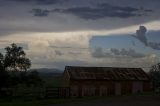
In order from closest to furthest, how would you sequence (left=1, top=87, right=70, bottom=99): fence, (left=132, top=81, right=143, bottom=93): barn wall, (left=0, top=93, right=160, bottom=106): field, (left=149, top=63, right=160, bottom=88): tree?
1. (left=0, top=93, right=160, bottom=106): field
2. (left=1, top=87, right=70, bottom=99): fence
3. (left=149, top=63, right=160, bottom=88): tree
4. (left=132, top=81, right=143, bottom=93): barn wall

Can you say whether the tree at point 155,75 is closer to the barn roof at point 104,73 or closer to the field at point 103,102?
the barn roof at point 104,73

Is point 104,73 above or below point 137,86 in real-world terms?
above

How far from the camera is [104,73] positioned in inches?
2795

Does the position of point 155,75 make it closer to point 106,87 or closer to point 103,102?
point 106,87

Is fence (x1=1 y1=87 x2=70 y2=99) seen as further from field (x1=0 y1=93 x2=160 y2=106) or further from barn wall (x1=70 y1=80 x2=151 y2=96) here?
field (x1=0 y1=93 x2=160 y2=106)

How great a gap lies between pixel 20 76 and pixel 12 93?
5.21m

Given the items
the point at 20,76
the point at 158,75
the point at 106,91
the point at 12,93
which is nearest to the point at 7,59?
the point at 20,76

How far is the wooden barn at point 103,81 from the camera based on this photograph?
223 feet

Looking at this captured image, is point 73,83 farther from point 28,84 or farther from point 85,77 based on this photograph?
point 28,84

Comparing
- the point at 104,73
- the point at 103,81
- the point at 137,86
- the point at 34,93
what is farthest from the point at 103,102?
the point at 137,86

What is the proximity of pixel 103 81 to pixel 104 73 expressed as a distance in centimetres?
192

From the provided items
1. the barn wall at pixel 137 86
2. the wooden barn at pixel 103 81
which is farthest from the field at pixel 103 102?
the barn wall at pixel 137 86

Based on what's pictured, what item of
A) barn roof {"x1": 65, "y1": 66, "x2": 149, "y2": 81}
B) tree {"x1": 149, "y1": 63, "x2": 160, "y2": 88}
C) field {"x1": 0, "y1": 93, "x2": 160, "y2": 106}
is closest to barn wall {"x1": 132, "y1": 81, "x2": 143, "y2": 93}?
barn roof {"x1": 65, "y1": 66, "x2": 149, "y2": 81}

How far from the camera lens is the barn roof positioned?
68.8m
